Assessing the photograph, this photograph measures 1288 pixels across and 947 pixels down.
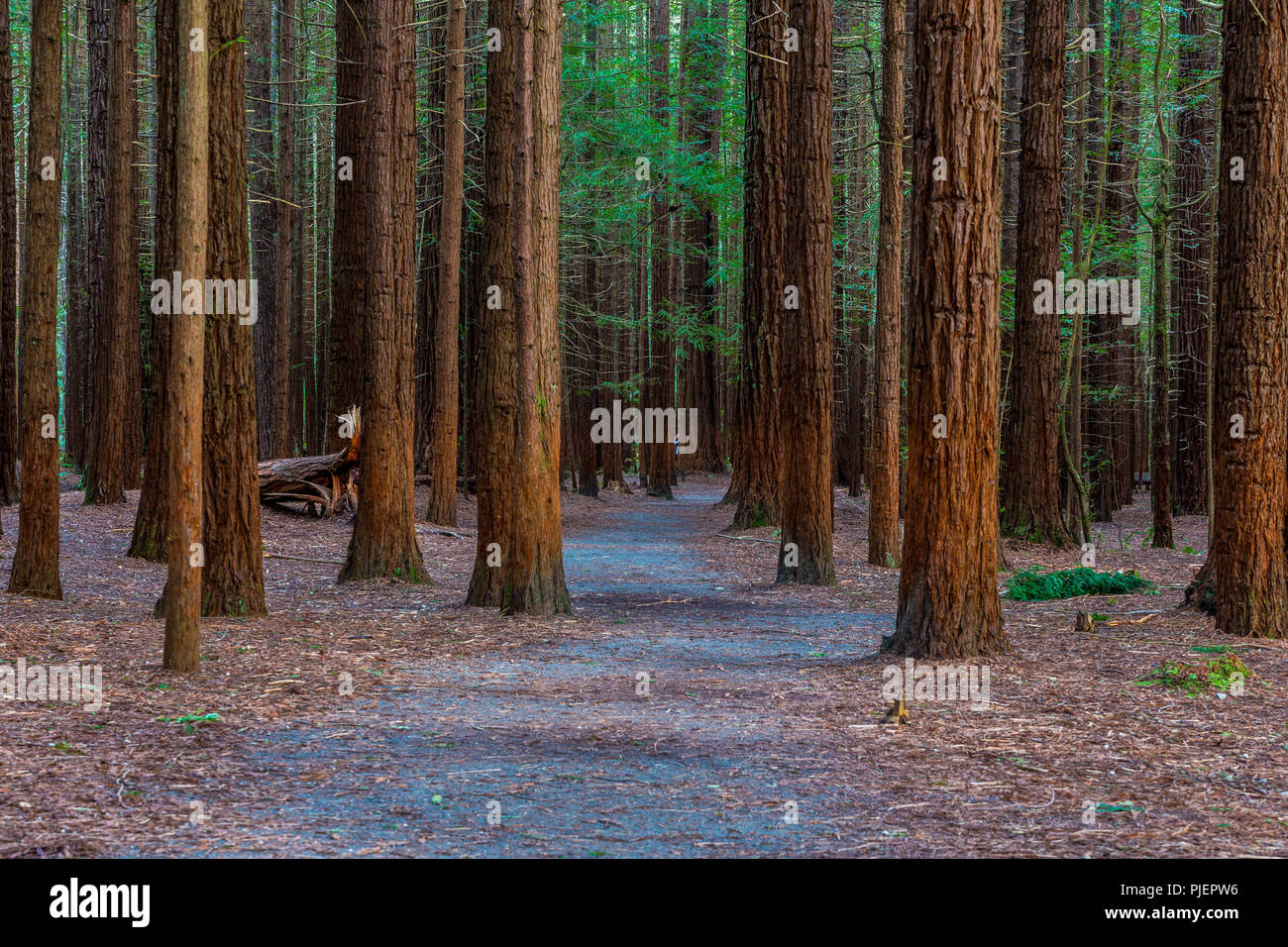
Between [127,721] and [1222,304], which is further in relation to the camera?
[1222,304]

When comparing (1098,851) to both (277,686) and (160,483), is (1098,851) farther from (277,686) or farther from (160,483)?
(160,483)

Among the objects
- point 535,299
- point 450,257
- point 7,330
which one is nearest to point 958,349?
point 535,299

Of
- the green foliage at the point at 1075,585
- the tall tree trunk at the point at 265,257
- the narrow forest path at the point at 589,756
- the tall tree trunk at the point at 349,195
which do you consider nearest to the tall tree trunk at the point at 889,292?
the green foliage at the point at 1075,585

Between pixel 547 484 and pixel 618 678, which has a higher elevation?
pixel 547 484

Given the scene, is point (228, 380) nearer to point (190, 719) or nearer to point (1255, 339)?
point (190, 719)

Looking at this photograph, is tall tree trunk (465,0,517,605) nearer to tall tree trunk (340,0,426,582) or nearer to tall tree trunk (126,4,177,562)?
tall tree trunk (340,0,426,582)

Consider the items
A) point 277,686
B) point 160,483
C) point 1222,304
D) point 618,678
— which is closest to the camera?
point 277,686

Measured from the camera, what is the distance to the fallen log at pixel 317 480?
1939 cm

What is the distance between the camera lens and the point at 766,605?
40.8ft

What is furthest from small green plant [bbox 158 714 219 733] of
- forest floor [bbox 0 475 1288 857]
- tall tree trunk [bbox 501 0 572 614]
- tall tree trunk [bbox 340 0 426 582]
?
tall tree trunk [bbox 340 0 426 582]

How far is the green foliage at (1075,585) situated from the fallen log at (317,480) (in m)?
11.1

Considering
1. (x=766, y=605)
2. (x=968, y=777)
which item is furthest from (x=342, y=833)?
(x=766, y=605)

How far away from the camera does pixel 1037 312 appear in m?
17.5

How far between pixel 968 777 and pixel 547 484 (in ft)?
19.6
